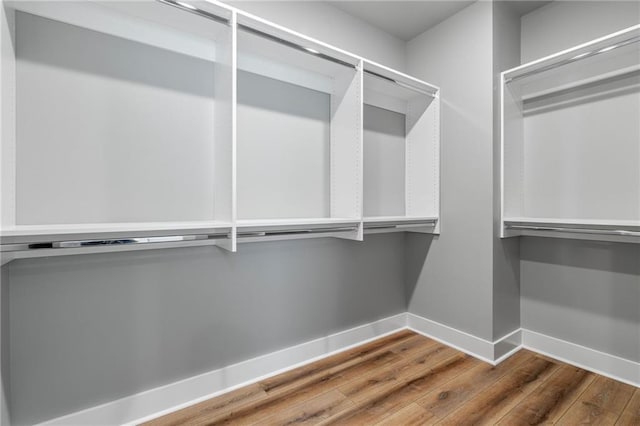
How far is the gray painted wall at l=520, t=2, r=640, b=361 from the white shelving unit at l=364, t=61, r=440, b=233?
2.54ft

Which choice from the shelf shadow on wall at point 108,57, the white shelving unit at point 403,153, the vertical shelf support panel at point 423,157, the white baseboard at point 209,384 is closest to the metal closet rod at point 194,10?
the shelf shadow on wall at point 108,57

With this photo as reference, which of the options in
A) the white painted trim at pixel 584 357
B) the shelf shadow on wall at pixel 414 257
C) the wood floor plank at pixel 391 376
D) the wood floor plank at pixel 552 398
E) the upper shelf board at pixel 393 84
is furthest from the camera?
the shelf shadow on wall at pixel 414 257

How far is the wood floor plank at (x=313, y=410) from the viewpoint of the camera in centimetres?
156

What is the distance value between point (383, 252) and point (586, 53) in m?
1.82

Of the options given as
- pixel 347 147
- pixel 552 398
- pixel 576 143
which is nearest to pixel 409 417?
pixel 552 398

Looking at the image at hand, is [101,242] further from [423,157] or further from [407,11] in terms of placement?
[407,11]

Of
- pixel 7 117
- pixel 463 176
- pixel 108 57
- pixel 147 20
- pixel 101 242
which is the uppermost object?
pixel 147 20

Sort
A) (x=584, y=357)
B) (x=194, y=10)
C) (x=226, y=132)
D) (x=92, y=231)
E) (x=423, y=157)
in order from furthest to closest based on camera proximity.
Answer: (x=423, y=157), (x=584, y=357), (x=226, y=132), (x=194, y=10), (x=92, y=231)

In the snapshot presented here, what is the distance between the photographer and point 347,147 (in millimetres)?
2033

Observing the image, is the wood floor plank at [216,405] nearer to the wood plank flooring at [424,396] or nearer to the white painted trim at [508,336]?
the wood plank flooring at [424,396]

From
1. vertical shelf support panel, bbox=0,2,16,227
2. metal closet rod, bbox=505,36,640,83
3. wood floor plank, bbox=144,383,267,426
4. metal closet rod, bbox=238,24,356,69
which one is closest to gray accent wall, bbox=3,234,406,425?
wood floor plank, bbox=144,383,267,426

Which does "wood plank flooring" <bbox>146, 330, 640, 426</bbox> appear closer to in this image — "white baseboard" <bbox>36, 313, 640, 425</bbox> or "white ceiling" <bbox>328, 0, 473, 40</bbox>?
"white baseboard" <bbox>36, 313, 640, 425</bbox>

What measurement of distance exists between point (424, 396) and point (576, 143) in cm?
193

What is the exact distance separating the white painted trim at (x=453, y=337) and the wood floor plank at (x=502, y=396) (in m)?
0.21
